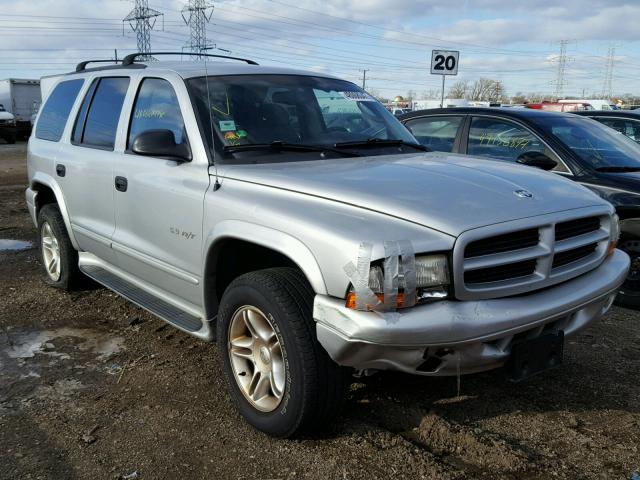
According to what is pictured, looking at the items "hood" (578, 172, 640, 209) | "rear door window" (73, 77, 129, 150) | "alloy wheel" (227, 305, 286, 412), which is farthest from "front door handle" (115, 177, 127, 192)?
"hood" (578, 172, 640, 209)

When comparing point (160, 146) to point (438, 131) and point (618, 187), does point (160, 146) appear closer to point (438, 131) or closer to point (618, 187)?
point (438, 131)

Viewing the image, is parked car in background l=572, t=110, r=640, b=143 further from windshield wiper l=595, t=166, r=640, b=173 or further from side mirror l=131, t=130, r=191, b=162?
side mirror l=131, t=130, r=191, b=162

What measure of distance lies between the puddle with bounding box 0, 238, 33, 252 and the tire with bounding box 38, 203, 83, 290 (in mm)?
1882

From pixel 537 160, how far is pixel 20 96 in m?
35.8

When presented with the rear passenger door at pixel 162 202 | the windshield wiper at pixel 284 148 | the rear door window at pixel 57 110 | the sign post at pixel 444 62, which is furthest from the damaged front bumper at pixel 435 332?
the sign post at pixel 444 62

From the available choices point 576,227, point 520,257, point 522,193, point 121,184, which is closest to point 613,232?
point 576,227

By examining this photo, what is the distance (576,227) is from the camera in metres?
3.06

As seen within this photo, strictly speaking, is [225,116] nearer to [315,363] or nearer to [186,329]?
[186,329]

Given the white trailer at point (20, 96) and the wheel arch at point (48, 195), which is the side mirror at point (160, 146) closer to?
the wheel arch at point (48, 195)

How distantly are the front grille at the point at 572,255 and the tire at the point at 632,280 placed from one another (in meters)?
2.25

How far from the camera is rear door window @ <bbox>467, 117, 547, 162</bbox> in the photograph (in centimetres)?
564

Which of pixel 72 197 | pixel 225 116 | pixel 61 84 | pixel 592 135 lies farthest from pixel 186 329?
pixel 592 135

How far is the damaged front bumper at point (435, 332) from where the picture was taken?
2379 mm

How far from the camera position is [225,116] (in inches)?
140
